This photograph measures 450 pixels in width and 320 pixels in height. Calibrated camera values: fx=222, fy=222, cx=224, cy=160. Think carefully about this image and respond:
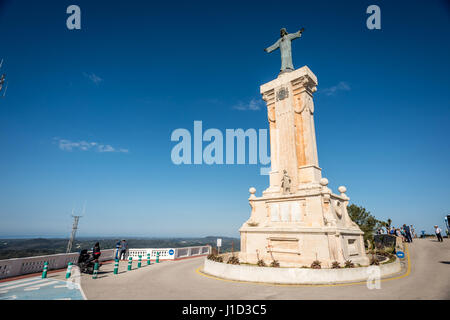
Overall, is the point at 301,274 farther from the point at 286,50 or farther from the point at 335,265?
the point at 286,50

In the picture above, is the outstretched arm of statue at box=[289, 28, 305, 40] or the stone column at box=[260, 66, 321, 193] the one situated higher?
the outstretched arm of statue at box=[289, 28, 305, 40]

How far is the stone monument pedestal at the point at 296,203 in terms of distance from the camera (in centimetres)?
1310

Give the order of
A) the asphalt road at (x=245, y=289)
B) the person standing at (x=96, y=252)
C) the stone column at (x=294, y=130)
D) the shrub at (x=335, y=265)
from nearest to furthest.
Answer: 1. the asphalt road at (x=245, y=289)
2. the shrub at (x=335, y=265)
3. the person standing at (x=96, y=252)
4. the stone column at (x=294, y=130)

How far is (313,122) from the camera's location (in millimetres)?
18016

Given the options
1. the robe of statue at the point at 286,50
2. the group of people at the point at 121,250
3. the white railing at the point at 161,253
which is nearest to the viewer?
the robe of statue at the point at 286,50

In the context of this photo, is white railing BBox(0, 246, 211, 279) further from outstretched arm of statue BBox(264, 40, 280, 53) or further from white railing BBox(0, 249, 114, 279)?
outstretched arm of statue BBox(264, 40, 280, 53)

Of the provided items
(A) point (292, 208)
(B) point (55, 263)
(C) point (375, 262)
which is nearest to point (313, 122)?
(A) point (292, 208)

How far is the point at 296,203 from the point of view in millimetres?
15008

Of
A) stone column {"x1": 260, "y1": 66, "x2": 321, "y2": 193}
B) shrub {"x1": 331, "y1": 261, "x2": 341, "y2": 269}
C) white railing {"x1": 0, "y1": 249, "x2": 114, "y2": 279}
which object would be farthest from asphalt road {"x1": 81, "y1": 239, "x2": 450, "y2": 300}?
stone column {"x1": 260, "y1": 66, "x2": 321, "y2": 193}

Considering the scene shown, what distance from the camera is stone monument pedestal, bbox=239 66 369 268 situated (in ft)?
43.0

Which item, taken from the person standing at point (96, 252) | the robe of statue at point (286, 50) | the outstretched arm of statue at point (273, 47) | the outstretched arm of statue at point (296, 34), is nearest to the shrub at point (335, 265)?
the person standing at point (96, 252)

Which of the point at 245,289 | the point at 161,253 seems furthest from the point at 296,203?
the point at 161,253

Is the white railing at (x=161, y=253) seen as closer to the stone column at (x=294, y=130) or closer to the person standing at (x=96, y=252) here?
the person standing at (x=96, y=252)

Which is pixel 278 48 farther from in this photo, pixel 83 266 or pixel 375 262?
pixel 83 266
